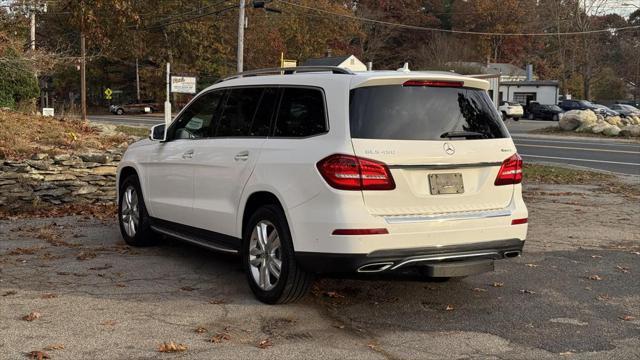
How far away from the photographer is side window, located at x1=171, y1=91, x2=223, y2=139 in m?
6.77

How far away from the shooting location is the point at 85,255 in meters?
7.36

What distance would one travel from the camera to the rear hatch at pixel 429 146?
512 centimetres

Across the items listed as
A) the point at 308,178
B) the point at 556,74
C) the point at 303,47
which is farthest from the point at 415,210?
the point at 556,74

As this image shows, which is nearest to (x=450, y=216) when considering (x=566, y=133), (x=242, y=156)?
(x=242, y=156)

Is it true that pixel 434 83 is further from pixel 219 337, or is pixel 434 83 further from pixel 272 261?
pixel 219 337

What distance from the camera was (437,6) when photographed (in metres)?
93.0

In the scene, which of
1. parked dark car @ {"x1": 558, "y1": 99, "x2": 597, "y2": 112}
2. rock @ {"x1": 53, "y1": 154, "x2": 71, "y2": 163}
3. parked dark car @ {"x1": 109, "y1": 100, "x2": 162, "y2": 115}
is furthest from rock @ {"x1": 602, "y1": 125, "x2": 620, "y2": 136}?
parked dark car @ {"x1": 109, "y1": 100, "x2": 162, "y2": 115}

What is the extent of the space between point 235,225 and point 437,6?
3600 inches

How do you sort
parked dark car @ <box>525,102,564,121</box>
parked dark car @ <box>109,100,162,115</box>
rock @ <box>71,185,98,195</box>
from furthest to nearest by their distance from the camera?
parked dark car @ <box>109,100,162,115</box> → parked dark car @ <box>525,102,564,121</box> → rock @ <box>71,185,98,195</box>

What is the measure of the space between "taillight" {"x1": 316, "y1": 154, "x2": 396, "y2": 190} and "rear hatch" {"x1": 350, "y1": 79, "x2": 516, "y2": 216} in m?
0.05

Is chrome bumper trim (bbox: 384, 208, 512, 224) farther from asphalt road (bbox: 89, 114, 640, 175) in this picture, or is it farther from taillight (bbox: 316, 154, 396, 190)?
asphalt road (bbox: 89, 114, 640, 175)

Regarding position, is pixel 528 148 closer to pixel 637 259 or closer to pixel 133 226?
pixel 637 259

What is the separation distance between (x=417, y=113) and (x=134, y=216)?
3.90 m

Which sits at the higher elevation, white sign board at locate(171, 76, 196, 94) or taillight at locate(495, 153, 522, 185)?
white sign board at locate(171, 76, 196, 94)
